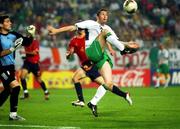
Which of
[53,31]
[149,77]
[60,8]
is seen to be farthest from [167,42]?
[53,31]

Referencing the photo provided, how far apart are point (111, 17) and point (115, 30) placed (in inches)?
41.8

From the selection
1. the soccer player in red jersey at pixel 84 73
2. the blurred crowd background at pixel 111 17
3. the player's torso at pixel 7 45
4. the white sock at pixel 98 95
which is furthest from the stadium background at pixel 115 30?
the player's torso at pixel 7 45

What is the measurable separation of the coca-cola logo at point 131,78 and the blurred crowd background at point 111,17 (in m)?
1.60

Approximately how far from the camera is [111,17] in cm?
3181

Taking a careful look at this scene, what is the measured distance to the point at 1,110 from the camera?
15.6 m

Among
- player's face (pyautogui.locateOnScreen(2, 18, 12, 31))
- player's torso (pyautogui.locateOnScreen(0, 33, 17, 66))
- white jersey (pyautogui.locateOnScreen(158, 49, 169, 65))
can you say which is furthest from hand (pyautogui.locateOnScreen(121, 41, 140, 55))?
white jersey (pyautogui.locateOnScreen(158, 49, 169, 65))

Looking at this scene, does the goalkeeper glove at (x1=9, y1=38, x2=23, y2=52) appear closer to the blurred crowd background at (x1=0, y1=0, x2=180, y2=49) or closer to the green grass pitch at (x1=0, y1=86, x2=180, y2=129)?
the green grass pitch at (x1=0, y1=86, x2=180, y2=129)

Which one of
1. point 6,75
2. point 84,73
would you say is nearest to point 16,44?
point 6,75

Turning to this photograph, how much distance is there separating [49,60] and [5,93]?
17.2m

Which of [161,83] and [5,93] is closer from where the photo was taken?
[5,93]

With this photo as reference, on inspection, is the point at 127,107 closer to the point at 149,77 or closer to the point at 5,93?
the point at 5,93

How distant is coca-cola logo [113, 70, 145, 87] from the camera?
30.9m

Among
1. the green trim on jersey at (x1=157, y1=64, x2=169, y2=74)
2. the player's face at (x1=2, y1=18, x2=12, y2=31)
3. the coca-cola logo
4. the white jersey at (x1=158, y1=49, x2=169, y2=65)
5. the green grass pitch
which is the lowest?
the coca-cola logo

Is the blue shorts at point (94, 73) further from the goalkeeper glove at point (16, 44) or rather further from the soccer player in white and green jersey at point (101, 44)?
the goalkeeper glove at point (16, 44)
